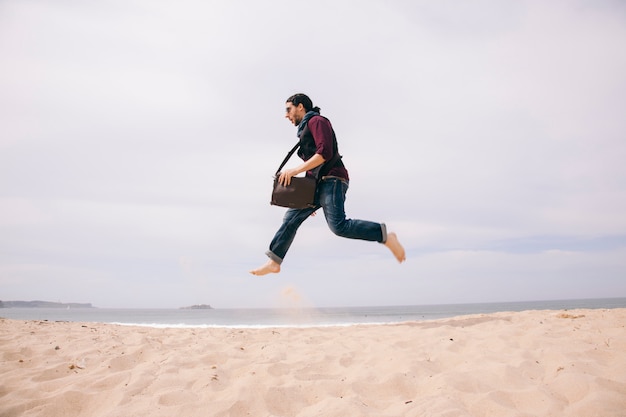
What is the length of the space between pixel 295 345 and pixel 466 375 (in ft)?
5.83

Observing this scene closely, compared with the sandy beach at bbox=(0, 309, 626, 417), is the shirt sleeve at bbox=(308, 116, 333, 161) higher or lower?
higher

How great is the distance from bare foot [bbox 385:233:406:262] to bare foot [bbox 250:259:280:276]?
1.11 m

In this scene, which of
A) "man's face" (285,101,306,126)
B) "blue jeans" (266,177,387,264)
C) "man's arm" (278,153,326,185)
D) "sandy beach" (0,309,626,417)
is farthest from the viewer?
"man's face" (285,101,306,126)

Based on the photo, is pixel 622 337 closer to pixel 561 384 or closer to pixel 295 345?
pixel 561 384

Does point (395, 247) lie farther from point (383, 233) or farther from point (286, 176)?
point (286, 176)

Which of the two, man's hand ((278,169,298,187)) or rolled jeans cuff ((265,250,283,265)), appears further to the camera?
rolled jeans cuff ((265,250,283,265))

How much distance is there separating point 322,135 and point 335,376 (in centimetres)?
194

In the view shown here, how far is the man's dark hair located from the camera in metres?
3.77

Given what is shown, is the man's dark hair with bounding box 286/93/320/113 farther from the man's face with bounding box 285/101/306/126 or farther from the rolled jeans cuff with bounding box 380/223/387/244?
the rolled jeans cuff with bounding box 380/223/387/244

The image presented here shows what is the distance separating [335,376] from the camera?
274 centimetres

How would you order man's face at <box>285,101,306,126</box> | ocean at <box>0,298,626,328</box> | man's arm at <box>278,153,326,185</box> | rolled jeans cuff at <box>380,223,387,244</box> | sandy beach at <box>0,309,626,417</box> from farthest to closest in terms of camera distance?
ocean at <box>0,298,626,328</box> < man's face at <box>285,101,306,126</box> < rolled jeans cuff at <box>380,223,387,244</box> < man's arm at <box>278,153,326,185</box> < sandy beach at <box>0,309,626,417</box>

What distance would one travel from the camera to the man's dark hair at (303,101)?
12.4 feet

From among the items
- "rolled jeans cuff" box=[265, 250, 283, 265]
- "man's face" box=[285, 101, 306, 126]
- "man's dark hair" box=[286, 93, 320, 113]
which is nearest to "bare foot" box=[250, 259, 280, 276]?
"rolled jeans cuff" box=[265, 250, 283, 265]

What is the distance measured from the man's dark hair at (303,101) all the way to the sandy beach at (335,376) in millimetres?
2292
